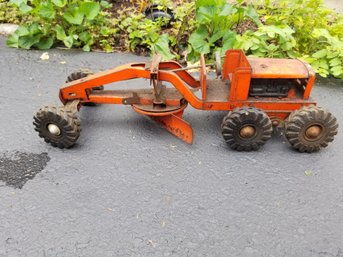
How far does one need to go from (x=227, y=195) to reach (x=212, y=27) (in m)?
1.88

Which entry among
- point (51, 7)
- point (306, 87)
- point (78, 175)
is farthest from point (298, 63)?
point (51, 7)

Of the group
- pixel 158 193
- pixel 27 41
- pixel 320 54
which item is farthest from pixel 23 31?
pixel 320 54

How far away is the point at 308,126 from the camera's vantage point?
2.07m

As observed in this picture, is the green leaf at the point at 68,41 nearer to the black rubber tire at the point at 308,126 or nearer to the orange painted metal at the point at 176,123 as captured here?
the orange painted metal at the point at 176,123

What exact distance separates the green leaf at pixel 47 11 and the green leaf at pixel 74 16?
0.40ft

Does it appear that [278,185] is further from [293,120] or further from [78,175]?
[78,175]

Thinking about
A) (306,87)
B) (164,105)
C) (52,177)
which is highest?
(306,87)

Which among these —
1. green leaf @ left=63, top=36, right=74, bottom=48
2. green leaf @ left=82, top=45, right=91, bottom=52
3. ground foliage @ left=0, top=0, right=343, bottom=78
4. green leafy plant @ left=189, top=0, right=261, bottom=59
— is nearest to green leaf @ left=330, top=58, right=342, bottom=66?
ground foliage @ left=0, top=0, right=343, bottom=78

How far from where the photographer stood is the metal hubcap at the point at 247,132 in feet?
6.84

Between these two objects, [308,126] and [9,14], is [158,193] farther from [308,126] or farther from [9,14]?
[9,14]

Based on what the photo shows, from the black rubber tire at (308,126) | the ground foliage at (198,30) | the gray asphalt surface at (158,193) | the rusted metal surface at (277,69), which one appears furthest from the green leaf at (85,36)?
the black rubber tire at (308,126)

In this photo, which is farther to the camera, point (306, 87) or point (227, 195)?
point (306, 87)

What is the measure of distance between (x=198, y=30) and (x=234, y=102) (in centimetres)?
139

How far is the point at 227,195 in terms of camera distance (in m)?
1.95
